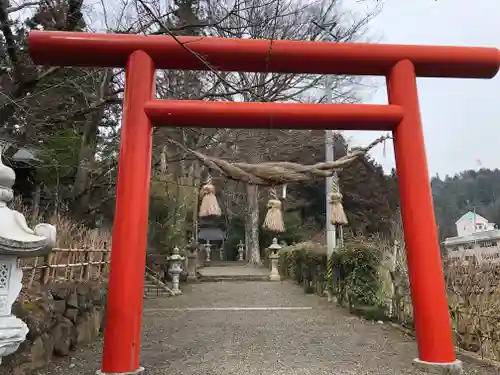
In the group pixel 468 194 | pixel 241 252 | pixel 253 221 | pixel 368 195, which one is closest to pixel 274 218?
pixel 253 221

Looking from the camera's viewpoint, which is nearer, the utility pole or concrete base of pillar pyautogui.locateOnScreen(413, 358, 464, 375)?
concrete base of pillar pyautogui.locateOnScreen(413, 358, 464, 375)

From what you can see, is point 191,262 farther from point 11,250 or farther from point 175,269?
point 11,250

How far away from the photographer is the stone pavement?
4781 millimetres

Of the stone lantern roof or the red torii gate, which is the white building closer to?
the red torii gate

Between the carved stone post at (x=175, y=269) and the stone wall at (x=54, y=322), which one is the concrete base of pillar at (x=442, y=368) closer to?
the stone wall at (x=54, y=322)

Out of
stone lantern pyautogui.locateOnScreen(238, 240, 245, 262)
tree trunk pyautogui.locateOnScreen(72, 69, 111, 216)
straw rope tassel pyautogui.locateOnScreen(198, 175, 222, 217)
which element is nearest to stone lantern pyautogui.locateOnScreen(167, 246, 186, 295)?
tree trunk pyautogui.locateOnScreen(72, 69, 111, 216)

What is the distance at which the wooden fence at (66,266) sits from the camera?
5148 millimetres

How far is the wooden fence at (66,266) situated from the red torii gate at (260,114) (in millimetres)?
1332

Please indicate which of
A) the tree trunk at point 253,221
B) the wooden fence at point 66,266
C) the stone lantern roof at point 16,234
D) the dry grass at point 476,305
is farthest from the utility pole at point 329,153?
the tree trunk at point 253,221

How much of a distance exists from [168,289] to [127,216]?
9507mm

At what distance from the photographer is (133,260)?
386 cm

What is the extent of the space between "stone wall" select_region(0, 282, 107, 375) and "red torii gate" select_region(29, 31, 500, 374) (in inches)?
44.7

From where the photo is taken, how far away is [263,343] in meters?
6.16

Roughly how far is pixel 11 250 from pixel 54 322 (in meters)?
2.55
